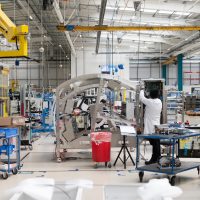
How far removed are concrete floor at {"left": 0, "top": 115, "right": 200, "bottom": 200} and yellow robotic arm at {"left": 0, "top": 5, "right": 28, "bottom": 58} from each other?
223cm

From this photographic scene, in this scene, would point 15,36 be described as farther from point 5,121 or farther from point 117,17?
point 117,17

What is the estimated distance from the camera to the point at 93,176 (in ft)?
22.6

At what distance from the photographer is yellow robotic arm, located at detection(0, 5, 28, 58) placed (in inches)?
259

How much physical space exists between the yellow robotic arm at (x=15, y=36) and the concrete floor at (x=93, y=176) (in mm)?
2234

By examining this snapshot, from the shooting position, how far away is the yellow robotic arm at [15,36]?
21.6 feet

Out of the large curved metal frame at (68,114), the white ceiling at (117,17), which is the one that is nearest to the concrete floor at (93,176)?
the large curved metal frame at (68,114)

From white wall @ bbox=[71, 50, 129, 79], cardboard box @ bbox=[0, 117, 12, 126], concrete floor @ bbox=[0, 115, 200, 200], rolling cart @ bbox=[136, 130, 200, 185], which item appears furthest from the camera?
white wall @ bbox=[71, 50, 129, 79]

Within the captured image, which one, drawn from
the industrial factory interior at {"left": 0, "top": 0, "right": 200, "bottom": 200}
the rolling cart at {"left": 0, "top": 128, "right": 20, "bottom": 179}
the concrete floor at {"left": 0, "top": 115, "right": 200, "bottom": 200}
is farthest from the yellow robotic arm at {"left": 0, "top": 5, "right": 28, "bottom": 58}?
the concrete floor at {"left": 0, "top": 115, "right": 200, "bottom": 200}

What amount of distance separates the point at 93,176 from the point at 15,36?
2930 mm

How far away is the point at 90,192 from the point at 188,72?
25514 mm

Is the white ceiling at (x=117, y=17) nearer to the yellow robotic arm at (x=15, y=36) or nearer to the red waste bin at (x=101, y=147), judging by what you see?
the yellow robotic arm at (x=15, y=36)

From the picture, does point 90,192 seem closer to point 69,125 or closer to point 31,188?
point 31,188

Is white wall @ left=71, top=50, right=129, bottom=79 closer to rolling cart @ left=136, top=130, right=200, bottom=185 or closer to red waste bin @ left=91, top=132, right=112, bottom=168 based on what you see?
red waste bin @ left=91, top=132, right=112, bottom=168

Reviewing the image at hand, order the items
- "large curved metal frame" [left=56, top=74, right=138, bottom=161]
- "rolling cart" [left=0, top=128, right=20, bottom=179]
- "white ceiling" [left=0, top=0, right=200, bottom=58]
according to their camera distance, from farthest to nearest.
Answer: "white ceiling" [left=0, top=0, right=200, bottom=58] → "large curved metal frame" [left=56, top=74, right=138, bottom=161] → "rolling cart" [left=0, top=128, right=20, bottom=179]
